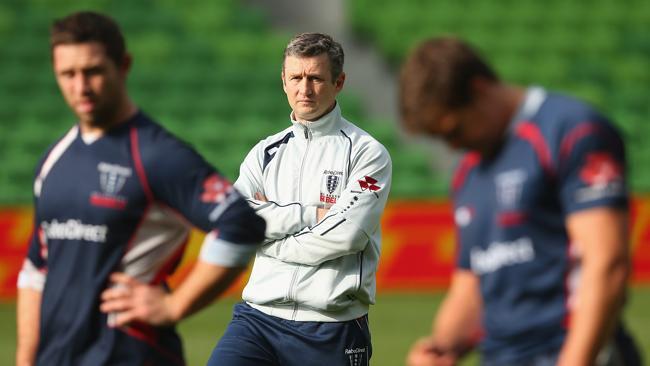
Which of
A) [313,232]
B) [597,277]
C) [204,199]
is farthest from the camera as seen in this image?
[313,232]

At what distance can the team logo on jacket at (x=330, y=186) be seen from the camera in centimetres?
514

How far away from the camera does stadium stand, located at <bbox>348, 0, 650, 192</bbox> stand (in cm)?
1830

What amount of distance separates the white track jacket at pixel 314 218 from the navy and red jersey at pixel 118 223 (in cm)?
138

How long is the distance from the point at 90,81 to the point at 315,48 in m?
1.71

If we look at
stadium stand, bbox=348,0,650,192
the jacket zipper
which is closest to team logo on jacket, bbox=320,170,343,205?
the jacket zipper

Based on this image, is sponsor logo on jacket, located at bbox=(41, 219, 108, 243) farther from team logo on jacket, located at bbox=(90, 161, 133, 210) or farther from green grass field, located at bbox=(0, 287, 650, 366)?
green grass field, located at bbox=(0, 287, 650, 366)

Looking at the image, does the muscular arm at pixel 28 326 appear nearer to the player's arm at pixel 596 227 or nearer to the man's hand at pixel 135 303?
the man's hand at pixel 135 303

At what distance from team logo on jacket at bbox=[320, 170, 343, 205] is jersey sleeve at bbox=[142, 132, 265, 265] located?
1.65 metres

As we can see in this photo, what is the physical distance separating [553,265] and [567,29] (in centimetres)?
1716

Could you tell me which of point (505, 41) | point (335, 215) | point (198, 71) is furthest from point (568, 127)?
point (505, 41)

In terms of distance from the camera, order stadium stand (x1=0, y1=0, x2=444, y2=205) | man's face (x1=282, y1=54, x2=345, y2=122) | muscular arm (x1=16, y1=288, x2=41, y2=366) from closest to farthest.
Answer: muscular arm (x1=16, y1=288, x2=41, y2=366) → man's face (x1=282, y1=54, x2=345, y2=122) → stadium stand (x1=0, y1=0, x2=444, y2=205)

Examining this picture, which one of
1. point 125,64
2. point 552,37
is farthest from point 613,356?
point 552,37

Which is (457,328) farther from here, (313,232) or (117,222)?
(313,232)

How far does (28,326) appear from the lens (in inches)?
147
